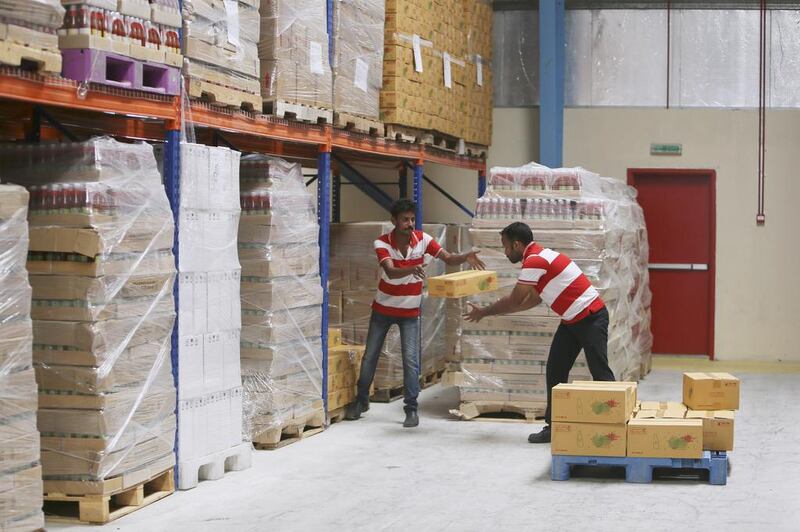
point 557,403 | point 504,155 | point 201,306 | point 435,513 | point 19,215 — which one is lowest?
point 435,513

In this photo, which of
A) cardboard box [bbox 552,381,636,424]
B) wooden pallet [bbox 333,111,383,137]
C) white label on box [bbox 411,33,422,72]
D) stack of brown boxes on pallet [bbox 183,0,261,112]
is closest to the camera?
stack of brown boxes on pallet [bbox 183,0,261,112]

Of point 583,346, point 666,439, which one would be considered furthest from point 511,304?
point 666,439

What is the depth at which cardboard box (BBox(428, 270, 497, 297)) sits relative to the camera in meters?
9.44

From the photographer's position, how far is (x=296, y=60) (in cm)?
966

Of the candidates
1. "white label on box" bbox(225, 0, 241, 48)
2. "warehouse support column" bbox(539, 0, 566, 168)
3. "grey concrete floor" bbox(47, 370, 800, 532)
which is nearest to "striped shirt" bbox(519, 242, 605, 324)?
"grey concrete floor" bbox(47, 370, 800, 532)

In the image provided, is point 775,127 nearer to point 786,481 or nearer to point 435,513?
point 786,481

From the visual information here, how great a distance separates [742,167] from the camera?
15.9 m

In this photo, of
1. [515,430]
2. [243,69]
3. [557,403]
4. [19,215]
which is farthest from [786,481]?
[19,215]

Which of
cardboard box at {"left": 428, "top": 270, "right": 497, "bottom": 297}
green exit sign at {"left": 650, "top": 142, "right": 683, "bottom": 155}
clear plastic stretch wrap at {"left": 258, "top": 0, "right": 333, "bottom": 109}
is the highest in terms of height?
clear plastic stretch wrap at {"left": 258, "top": 0, "right": 333, "bottom": 109}

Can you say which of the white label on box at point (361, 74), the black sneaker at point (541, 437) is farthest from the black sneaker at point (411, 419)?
the white label on box at point (361, 74)

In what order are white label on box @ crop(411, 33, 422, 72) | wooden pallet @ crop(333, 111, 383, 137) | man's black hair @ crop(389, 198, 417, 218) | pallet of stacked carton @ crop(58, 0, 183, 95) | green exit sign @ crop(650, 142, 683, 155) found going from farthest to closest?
green exit sign @ crop(650, 142, 683, 155), white label on box @ crop(411, 33, 422, 72), wooden pallet @ crop(333, 111, 383, 137), man's black hair @ crop(389, 198, 417, 218), pallet of stacked carton @ crop(58, 0, 183, 95)

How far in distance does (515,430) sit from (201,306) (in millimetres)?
3549

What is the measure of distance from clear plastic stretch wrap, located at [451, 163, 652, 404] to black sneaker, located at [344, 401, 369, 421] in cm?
93

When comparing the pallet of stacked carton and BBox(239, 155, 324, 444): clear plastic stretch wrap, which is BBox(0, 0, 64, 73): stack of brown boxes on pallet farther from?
BBox(239, 155, 324, 444): clear plastic stretch wrap
